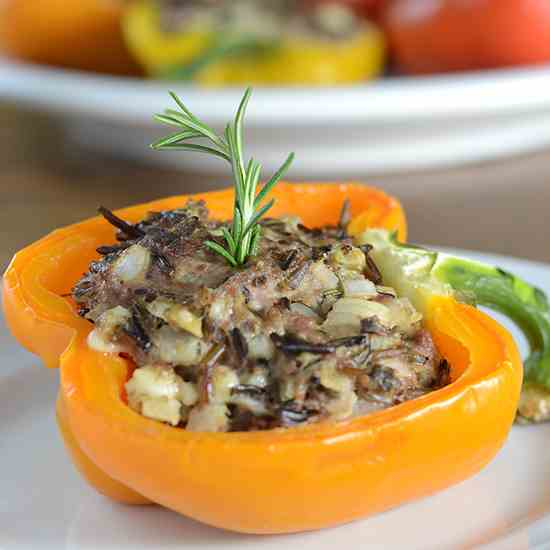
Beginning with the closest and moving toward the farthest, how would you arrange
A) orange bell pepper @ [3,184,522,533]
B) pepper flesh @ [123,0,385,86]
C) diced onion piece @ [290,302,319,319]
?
orange bell pepper @ [3,184,522,533] < diced onion piece @ [290,302,319,319] < pepper flesh @ [123,0,385,86]

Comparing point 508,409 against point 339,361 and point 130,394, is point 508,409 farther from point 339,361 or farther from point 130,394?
point 130,394

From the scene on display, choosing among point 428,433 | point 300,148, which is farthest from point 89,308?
point 300,148

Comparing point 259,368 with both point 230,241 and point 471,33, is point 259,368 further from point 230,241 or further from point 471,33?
point 471,33

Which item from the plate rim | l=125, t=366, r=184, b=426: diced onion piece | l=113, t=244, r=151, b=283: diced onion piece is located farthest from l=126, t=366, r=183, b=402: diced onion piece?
Result: the plate rim

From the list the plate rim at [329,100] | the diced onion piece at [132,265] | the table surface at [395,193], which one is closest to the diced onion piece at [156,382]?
the diced onion piece at [132,265]

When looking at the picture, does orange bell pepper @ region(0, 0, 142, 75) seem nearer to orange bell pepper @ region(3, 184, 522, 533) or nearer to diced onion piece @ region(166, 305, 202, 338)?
orange bell pepper @ region(3, 184, 522, 533)

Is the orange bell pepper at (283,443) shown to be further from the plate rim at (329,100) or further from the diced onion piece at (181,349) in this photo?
the plate rim at (329,100)
